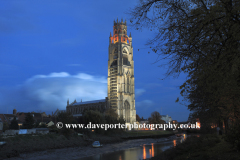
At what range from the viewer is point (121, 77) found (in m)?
140

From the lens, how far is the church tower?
138750 millimetres

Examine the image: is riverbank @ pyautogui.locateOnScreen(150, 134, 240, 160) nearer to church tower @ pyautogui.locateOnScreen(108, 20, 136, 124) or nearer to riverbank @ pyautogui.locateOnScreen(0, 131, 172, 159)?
riverbank @ pyautogui.locateOnScreen(0, 131, 172, 159)

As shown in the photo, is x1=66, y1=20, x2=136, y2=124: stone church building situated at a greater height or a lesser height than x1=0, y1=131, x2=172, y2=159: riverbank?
greater

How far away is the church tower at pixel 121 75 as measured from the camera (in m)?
139

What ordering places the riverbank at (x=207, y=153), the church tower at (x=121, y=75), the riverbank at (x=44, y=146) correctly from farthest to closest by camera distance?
the church tower at (x=121, y=75) < the riverbank at (x=44, y=146) < the riverbank at (x=207, y=153)

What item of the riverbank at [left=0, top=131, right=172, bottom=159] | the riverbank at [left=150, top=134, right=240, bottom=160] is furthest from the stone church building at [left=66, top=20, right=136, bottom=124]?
the riverbank at [left=150, top=134, right=240, bottom=160]

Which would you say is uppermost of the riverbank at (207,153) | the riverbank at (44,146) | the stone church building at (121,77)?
the stone church building at (121,77)

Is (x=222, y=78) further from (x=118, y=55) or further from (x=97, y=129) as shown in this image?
(x=118, y=55)

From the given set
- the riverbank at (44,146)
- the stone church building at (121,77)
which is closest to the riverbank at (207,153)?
the riverbank at (44,146)

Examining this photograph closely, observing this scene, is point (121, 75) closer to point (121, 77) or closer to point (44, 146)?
point (121, 77)

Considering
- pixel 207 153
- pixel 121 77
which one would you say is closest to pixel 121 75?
→ pixel 121 77

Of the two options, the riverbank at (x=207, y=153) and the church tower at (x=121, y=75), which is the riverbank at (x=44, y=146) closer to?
the riverbank at (x=207, y=153)

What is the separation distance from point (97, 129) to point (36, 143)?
25950 millimetres

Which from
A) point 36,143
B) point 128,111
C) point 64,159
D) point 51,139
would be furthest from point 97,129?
point 128,111
